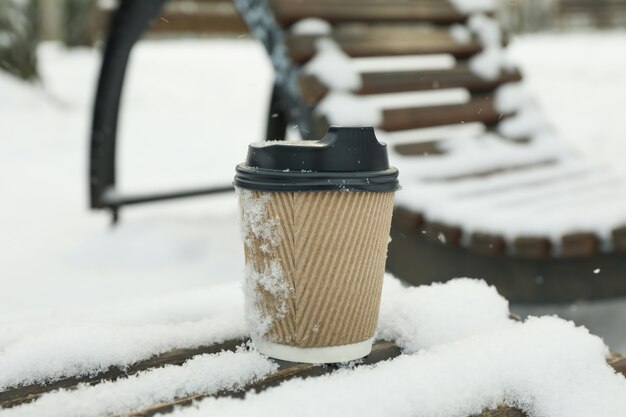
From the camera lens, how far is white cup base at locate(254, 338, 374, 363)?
105cm

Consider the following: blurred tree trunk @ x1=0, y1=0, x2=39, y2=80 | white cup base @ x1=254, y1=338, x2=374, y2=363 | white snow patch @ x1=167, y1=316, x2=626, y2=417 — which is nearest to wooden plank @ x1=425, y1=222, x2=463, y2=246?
white snow patch @ x1=167, y1=316, x2=626, y2=417

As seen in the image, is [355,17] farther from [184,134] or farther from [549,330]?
[184,134]

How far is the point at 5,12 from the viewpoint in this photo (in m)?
7.29

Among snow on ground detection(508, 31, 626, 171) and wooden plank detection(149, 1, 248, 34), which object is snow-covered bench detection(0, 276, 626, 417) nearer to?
snow on ground detection(508, 31, 626, 171)

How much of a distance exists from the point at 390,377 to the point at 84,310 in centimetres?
63

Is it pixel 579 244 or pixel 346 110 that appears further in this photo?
pixel 346 110

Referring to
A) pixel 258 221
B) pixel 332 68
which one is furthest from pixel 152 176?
pixel 258 221

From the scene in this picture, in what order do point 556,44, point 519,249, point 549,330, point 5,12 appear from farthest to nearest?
point 556,44 → point 5,12 → point 519,249 → point 549,330

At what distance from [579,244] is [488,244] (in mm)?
272

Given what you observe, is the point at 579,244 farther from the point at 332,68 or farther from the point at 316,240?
the point at 316,240

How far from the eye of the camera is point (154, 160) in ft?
20.8

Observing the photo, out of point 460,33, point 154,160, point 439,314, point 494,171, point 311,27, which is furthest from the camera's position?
point 154,160

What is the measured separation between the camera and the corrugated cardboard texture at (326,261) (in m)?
1.00

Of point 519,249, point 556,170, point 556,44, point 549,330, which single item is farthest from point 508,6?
point 549,330
